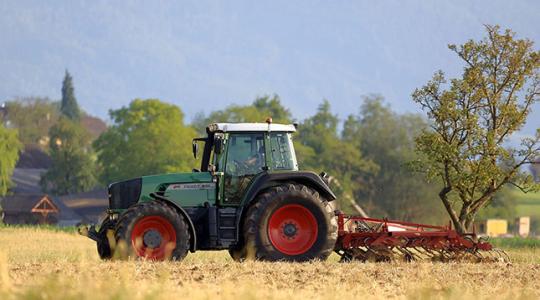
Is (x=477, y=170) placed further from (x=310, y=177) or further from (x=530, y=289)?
(x=530, y=289)

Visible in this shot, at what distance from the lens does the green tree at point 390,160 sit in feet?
299

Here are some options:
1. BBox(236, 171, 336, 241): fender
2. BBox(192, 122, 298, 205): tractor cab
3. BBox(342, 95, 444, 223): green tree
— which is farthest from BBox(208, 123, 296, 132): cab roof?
BBox(342, 95, 444, 223): green tree

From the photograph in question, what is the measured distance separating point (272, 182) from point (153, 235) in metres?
2.16

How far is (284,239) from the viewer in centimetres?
1858

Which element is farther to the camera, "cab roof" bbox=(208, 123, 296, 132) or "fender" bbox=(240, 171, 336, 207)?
"cab roof" bbox=(208, 123, 296, 132)

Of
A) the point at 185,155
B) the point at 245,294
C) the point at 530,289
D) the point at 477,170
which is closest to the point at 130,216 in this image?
Result: the point at 530,289

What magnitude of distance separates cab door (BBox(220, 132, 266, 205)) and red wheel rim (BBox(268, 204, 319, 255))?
739 millimetres

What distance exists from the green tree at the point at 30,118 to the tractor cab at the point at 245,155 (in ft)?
419

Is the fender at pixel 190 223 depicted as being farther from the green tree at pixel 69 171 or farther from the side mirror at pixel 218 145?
the green tree at pixel 69 171

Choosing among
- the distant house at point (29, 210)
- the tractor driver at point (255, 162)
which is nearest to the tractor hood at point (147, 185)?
the tractor driver at point (255, 162)

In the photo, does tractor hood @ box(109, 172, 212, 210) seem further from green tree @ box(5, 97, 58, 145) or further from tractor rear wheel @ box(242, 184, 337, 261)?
green tree @ box(5, 97, 58, 145)

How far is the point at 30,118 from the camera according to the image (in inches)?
5797

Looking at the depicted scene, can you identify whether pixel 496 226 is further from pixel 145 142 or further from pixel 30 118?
pixel 30 118

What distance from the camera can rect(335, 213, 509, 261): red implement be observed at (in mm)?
19328
